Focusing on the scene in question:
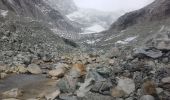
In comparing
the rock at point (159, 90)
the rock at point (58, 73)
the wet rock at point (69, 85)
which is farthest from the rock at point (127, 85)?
the rock at point (58, 73)

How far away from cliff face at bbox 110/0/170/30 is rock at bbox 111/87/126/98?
9713 cm

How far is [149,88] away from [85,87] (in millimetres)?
3694

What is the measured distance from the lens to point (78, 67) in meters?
26.8

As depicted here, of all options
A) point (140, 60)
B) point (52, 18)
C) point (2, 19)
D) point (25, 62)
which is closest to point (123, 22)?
point (52, 18)

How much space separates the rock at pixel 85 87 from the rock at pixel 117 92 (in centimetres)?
Result: 143

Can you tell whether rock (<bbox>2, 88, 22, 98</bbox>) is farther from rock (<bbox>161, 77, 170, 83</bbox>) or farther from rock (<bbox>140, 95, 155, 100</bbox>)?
rock (<bbox>161, 77, 170, 83</bbox>)

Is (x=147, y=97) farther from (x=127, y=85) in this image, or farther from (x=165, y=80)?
(x=127, y=85)

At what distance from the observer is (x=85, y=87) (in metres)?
20.0

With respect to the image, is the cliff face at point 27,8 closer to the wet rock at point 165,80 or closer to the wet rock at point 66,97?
the wet rock at point 66,97

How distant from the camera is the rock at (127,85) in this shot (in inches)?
730

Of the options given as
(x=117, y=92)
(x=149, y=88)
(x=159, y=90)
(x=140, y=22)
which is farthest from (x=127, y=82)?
(x=140, y=22)

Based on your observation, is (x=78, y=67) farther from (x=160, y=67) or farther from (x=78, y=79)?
(x=160, y=67)

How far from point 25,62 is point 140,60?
14.4 metres

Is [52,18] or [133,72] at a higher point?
[52,18]
